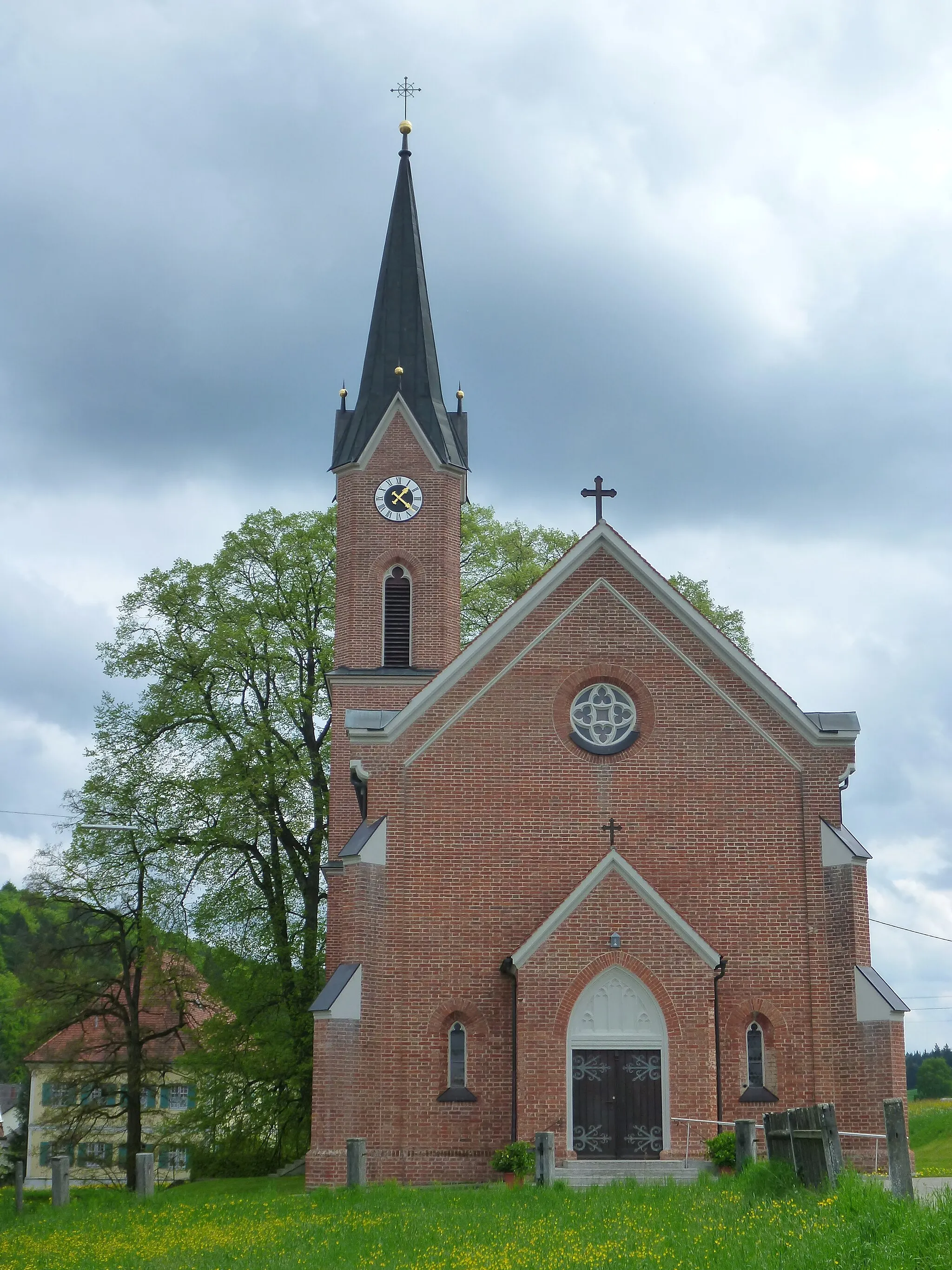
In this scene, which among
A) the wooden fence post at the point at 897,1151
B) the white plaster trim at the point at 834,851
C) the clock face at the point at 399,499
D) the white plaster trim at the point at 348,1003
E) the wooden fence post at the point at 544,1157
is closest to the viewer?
the wooden fence post at the point at 897,1151

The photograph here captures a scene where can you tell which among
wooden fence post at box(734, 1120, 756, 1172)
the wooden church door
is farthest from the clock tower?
wooden fence post at box(734, 1120, 756, 1172)

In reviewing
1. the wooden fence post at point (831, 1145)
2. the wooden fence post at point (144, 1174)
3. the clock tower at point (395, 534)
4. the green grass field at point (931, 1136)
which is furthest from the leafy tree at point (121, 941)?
the wooden fence post at point (831, 1145)

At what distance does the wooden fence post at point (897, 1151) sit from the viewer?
11820mm

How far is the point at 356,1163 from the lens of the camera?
62.5 feet

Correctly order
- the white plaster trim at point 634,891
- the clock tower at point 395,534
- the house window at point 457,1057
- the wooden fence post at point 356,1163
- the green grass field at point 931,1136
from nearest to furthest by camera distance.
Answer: the wooden fence post at point 356,1163
the white plaster trim at point 634,891
the house window at point 457,1057
the green grass field at point 931,1136
the clock tower at point 395,534

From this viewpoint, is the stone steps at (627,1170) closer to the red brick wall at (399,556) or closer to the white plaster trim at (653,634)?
the white plaster trim at (653,634)

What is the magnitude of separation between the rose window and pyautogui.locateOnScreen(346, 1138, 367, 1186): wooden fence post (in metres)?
7.87

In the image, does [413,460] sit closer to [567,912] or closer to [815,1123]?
[567,912]

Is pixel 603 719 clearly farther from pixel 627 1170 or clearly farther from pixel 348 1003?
pixel 627 1170

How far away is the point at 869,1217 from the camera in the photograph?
10992mm

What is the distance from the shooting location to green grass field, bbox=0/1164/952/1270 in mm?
10820

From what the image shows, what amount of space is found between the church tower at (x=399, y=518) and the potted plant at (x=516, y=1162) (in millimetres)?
11764

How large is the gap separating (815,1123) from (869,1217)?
263 cm

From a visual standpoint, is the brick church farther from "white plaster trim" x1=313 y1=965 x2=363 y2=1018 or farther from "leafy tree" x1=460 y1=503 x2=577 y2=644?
"leafy tree" x1=460 y1=503 x2=577 y2=644
